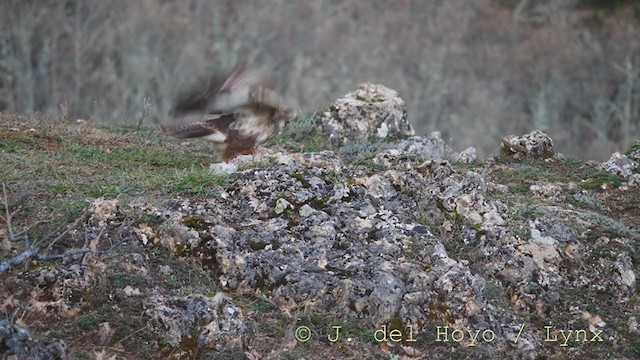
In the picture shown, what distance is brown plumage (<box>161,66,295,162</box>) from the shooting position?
32.6ft

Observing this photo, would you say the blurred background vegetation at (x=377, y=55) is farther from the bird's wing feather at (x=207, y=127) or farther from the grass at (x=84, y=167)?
the bird's wing feather at (x=207, y=127)

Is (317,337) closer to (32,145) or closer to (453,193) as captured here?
(453,193)

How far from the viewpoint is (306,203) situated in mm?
8492

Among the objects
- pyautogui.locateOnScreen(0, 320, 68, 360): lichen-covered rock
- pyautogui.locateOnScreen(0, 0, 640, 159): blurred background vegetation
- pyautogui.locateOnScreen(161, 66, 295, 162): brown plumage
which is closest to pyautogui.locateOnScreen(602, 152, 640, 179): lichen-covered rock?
pyautogui.locateOnScreen(161, 66, 295, 162): brown plumage

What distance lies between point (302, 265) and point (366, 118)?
5219 mm

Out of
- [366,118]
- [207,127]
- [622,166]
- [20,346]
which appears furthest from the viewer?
[366,118]

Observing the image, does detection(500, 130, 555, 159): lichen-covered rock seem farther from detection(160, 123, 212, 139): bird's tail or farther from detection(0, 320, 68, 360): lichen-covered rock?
detection(0, 320, 68, 360): lichen-covered rock

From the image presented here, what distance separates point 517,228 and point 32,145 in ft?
15.5

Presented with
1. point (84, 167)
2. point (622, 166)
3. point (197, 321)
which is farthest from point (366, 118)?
point (197, 321)

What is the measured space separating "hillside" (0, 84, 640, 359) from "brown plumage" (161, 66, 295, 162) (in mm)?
344

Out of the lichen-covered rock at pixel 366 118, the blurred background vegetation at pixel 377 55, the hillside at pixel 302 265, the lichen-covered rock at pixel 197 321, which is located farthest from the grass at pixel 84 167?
the blurred background vegetation at pixel 377 55

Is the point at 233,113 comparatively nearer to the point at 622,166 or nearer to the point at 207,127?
the point at 207,127

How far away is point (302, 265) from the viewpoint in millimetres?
7930

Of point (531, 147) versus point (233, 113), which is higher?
point (233, 113)
